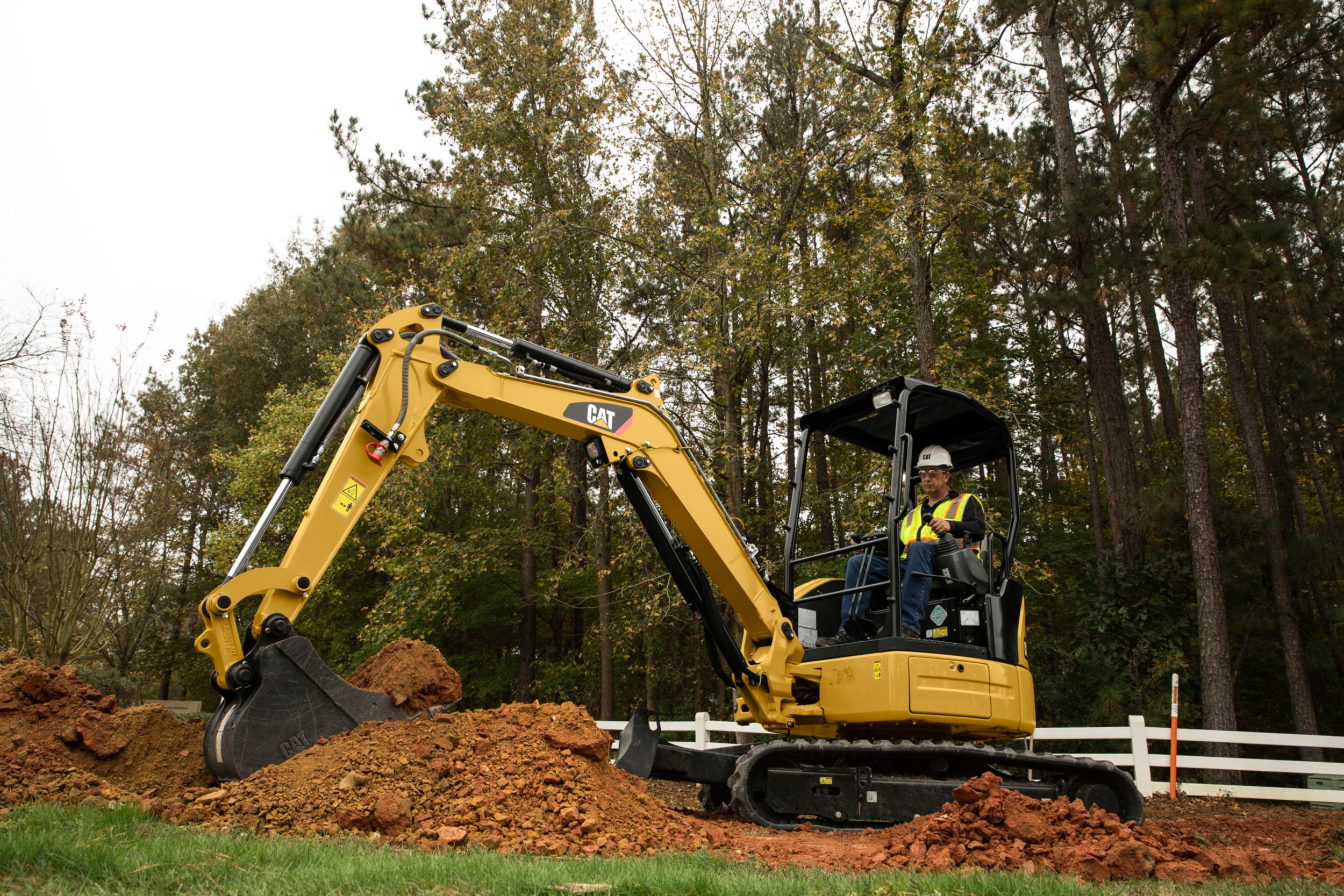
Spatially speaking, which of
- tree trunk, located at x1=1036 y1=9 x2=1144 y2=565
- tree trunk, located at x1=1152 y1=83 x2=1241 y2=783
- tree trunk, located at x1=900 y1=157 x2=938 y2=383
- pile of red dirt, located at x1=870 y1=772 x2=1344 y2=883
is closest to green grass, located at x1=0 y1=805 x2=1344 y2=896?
pile of red dirt, located at x1=870 y1=772 x2=1344 y2=883

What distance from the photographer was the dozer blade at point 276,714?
18.0 ft

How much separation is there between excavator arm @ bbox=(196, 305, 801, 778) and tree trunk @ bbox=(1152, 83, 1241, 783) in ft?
26.6

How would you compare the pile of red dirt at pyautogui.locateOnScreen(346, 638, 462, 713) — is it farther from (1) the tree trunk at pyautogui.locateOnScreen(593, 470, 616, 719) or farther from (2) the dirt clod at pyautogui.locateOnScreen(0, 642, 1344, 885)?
(1) the tree trunk at pyautogui.locateOnScreen(593, 470, 616, 719)

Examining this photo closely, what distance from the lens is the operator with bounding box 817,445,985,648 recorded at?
6.65 m

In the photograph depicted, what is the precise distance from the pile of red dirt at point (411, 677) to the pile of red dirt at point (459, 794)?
58cm

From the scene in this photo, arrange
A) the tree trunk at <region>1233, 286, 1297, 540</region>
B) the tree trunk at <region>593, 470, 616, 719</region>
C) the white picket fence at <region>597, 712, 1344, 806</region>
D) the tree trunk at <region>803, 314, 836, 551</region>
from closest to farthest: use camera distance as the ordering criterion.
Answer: the white picket fence at <region>597, 712, 1344, 806</region> → the tree trunk at <region>593, 470, 616, 719</region> → the tree trunk at <region>803, 314, 836, 551</region> → the tree trunk at <region>1233, 286, 1297, 540</region>

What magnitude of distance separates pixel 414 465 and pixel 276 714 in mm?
1819

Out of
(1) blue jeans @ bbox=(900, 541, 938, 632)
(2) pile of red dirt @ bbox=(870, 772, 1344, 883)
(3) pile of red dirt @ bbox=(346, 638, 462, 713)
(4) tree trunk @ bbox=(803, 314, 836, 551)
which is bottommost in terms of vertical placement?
(2) pile of red dirt @ bbox=(870, 772, 1344, 883)

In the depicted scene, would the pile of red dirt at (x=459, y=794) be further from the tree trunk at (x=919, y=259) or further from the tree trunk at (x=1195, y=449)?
the tree trunk at (x=1195, y=449)

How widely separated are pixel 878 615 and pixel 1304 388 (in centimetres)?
1357

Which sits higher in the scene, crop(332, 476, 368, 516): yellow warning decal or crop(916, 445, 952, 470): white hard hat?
crop(916, 445, 952, 470): white hard hat

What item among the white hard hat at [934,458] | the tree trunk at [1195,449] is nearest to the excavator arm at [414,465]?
the white hard hat at [934,458]

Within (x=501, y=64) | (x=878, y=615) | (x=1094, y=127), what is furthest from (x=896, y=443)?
(x=1094, y=127)

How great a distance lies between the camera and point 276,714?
5621 millimetres
